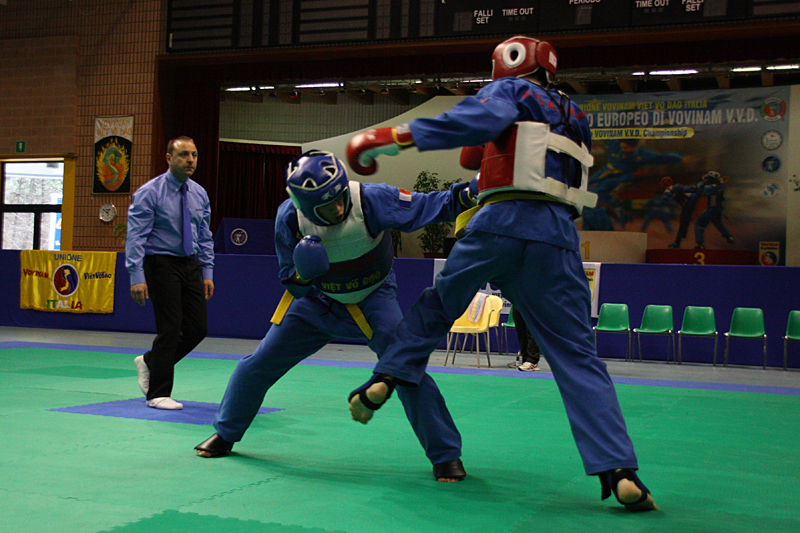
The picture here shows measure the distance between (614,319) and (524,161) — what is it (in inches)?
303

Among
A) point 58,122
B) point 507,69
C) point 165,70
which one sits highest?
point 165,70

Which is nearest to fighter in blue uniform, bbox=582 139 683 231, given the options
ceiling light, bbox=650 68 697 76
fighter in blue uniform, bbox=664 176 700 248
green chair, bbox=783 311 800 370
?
fighter in blue uniform, bbox=664 176 700 248

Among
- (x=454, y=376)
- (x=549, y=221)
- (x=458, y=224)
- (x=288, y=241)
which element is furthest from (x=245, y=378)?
(x=454, y=376)

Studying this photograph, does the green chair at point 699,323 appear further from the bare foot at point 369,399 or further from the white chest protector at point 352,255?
the bare foot at point 369,399

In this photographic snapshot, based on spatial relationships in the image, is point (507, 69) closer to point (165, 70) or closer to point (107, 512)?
point (107, 512)

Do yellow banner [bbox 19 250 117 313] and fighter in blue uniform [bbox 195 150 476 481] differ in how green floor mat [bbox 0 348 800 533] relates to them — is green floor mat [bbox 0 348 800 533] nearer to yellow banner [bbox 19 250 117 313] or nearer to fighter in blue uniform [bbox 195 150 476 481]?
fighter in blue uniform [bbox 195 150 476 481]

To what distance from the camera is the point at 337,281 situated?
3467 mm

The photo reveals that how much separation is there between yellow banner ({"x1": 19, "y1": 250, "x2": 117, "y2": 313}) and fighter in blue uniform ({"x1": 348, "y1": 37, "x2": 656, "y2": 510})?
10.5m

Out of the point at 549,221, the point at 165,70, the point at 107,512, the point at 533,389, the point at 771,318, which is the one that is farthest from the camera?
the point at 165,70

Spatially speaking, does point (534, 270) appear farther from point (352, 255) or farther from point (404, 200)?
point (352, 255)

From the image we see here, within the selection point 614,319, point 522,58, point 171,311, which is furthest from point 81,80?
point 522,58

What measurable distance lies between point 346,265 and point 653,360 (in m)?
8.01

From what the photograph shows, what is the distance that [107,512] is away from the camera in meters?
2.74

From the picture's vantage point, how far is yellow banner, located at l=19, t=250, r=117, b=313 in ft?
41.2
